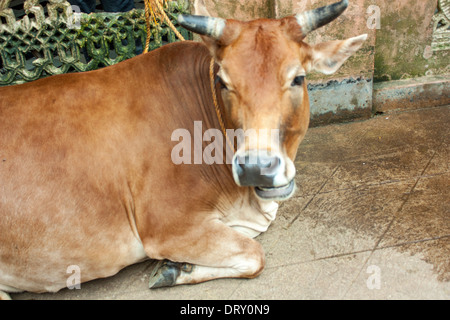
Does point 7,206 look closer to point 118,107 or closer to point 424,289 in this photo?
point 118,107

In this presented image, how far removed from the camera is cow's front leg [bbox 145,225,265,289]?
7.90ft

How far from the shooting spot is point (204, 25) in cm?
216

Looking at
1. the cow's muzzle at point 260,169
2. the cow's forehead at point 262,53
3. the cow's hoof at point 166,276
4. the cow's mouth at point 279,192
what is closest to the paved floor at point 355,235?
the cow's hoof at point 166,276

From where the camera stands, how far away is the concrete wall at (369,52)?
3.85m

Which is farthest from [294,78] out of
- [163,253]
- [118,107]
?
[163,253]

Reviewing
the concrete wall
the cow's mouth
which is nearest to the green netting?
the concrete wall

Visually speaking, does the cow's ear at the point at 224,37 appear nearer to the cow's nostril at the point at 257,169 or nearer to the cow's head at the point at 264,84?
the cow's head at the point at 264,84

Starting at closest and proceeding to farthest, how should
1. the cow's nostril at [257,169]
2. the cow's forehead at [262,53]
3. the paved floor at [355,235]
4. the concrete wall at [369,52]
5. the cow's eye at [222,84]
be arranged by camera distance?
the cow's nostril at [257,169]
the cow's forehead at [262,53]
the cow's eye at [222,84]
the paved floor at [355,235]
the concrete wall at [369,52]

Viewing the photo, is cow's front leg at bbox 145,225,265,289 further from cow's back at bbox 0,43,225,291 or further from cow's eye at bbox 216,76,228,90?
cow's eye at bbox 216,76,228,90

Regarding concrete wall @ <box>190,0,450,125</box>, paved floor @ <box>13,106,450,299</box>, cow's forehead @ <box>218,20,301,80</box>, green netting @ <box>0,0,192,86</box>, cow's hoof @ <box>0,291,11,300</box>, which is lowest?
paved floor @ <box>13,106,450,299</box>

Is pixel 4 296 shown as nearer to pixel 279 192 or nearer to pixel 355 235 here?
pixel 279 192

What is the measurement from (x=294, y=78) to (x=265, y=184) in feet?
1.91

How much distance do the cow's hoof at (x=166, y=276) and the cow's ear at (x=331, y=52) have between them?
1.41 meters

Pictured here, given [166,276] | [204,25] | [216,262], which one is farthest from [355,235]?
[204,25]
